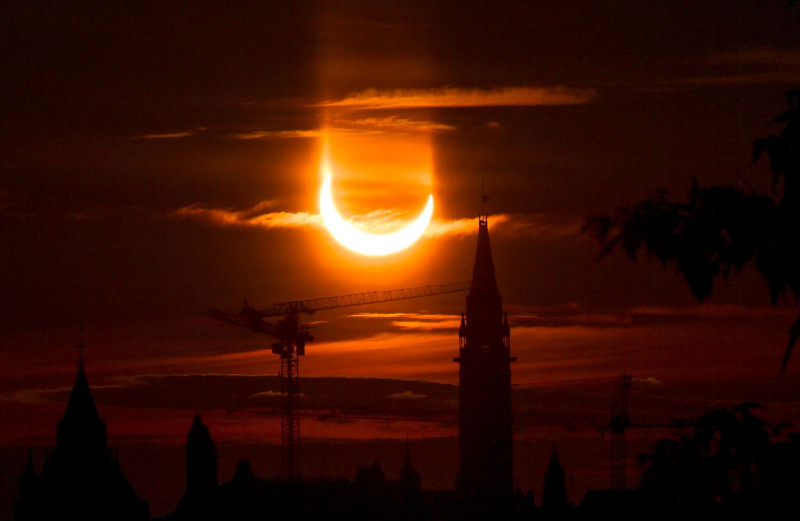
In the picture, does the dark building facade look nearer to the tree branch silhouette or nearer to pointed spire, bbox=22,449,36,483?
pointed spire, bbox=22,449,36,483

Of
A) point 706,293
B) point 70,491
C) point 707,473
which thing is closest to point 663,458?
point 707,473

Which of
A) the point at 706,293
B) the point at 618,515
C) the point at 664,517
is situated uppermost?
the point at 618,515

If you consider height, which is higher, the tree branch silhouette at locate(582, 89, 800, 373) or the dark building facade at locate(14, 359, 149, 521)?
the dark building facade at locate(14, 359, 149, 521)

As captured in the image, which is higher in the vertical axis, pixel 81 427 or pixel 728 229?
pixel 81 427

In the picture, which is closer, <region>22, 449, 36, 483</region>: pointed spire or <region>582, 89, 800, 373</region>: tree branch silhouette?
<region>582, 89, 800, 373</region>: tree branch silhouette

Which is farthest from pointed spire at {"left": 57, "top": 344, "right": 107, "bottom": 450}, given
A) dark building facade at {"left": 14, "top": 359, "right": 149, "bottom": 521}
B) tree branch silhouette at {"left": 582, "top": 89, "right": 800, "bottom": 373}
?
tree branch silhouette at {"left": 582, "top": 89, "right": 800, "bottom": 373}

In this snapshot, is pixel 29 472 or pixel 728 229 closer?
pixel 728 229

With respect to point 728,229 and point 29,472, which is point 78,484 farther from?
point 728,229

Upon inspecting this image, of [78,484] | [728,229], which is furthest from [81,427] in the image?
[728,229]

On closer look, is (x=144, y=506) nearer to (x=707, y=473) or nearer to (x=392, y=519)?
(x=392, y=519)
